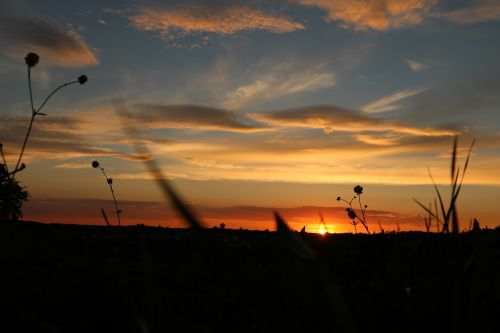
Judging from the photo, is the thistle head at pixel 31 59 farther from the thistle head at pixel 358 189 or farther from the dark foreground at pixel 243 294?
the thistle head at pixel 358 189

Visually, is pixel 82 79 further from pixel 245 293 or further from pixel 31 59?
pixel 245 293

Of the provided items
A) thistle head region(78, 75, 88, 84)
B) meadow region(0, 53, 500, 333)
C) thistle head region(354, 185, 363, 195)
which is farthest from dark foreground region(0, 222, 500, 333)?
thistle head region(354, 185, 363, 195)

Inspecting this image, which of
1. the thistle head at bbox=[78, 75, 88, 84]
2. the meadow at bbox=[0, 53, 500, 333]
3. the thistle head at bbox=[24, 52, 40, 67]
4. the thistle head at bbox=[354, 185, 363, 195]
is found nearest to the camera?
the meadow at bbox=[0, 53, 500, 333]

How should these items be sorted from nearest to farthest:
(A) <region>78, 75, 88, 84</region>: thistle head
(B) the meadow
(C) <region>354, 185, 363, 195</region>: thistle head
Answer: (B) the meadow → (A) <region>78, 75, 88, 84</region>: thistle head → (C) <region>354, 185, 363, 195</region>: thistle head

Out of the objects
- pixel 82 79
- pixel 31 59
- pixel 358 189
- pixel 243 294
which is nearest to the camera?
pixel 243 294

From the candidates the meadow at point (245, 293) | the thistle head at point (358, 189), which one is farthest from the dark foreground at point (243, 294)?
the thistle head at point (358, 189)

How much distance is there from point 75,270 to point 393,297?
2286 millimetres

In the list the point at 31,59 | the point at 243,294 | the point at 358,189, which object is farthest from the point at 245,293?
the point at 358,189

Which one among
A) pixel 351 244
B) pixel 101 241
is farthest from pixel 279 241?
pixel 101 241

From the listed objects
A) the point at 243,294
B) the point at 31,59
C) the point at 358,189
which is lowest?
the point at 243,294

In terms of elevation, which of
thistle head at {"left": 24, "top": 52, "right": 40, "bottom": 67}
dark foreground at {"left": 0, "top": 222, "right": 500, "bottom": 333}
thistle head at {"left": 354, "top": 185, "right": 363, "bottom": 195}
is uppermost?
thistle head at {"left": 24, "top": 52, "right": 40, "bottom": 67}

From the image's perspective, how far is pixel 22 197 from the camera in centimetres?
3922

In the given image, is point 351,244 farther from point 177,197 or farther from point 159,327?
point 177,197

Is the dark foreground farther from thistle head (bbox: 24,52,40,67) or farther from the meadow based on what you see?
thistle head (bbox: 24,52,40,67)
